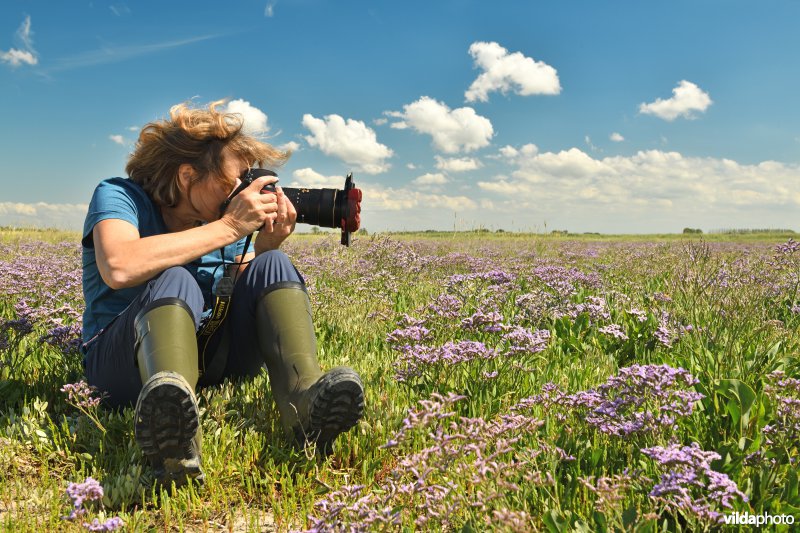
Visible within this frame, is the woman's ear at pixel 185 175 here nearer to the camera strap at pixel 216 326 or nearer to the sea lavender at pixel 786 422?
the camera strap at pixel 216 326

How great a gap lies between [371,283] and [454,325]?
3348mm

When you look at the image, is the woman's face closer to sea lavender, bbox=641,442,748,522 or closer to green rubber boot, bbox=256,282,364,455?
green rubber boot, bbox=256,282,364,455

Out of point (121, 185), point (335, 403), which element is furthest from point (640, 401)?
point (121, 185)

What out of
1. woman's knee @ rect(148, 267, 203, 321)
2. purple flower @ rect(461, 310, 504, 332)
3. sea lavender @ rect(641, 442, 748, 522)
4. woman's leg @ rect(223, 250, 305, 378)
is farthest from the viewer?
purple flower @ rect(461, 310, 504, 332)

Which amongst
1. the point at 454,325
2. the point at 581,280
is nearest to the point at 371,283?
the point at 581,280

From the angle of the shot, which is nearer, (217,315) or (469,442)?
(469,442)

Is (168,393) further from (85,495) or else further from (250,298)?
(250,298)

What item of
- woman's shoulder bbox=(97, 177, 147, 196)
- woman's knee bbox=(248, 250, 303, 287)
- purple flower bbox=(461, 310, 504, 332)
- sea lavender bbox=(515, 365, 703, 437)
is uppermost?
woman's shoulder bbox=(97, 177, 147, 196)

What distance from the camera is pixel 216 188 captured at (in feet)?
10.6

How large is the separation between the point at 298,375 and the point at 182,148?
1507 mm

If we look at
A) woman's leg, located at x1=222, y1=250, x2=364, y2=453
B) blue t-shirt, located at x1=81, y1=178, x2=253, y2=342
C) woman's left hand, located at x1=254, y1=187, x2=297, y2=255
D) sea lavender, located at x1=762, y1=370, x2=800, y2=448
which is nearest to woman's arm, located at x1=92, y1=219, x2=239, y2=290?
blue t-shirt, located at x1=81, y1=178, x2=253, y2=342

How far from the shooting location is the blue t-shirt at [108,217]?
111 inches

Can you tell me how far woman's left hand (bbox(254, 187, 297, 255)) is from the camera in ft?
10.3

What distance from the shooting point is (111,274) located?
2.60 metres
